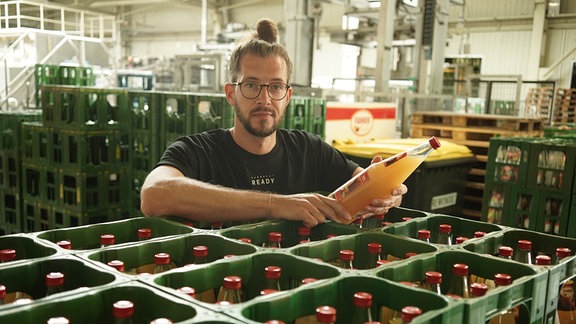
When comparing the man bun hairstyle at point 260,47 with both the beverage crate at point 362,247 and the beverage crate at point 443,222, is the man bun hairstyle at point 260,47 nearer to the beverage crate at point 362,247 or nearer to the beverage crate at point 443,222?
the beverage crate at point 443,222

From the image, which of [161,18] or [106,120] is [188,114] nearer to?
[106,120]

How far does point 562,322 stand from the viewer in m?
2.25

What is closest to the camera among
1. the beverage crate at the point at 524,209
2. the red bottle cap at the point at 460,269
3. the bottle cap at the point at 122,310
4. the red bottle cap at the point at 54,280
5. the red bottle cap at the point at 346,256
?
the bottle cap at the point at 122,310


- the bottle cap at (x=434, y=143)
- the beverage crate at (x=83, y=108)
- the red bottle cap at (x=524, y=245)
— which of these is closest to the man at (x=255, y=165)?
the bottle cap at (x=434, y=143)

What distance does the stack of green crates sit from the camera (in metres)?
1.37

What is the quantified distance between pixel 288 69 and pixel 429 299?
181cm

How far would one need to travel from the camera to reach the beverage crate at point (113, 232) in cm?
194

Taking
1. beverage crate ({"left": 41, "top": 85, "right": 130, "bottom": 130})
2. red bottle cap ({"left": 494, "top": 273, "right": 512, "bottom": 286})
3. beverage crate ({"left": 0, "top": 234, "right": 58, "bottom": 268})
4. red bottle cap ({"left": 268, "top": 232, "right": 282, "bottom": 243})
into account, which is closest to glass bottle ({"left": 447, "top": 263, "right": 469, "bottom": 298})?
red bottle cap ({"left": 494, "top": 273, "right": 512, "bottom": 286})

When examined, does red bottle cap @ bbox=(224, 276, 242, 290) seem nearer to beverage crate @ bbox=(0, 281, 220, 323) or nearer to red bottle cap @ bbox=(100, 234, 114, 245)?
beverage crate @ bbox=(0, 281, 220, 323)

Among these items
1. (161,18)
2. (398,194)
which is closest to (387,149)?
(398,194)

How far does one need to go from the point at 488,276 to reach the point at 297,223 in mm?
801

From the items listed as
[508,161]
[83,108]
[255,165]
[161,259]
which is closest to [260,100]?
[255,165]

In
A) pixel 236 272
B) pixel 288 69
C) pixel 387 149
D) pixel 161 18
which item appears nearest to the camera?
pixel 236 272

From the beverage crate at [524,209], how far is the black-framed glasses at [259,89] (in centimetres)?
301
